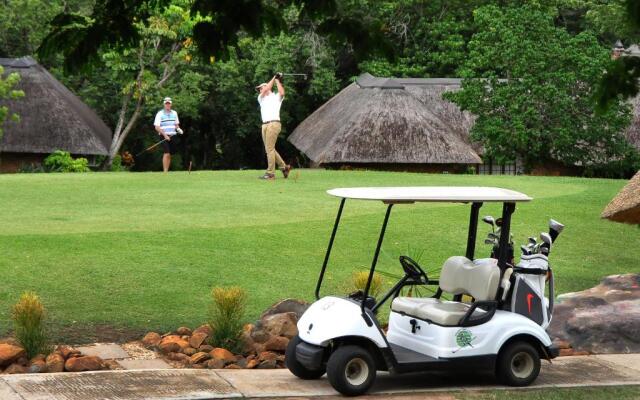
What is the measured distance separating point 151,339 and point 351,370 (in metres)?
2.80

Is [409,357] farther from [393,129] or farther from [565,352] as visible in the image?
[393,129]

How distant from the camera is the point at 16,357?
34.3ft

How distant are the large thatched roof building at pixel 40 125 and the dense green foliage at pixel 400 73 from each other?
1.76 metres

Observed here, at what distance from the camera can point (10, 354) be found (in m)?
10.4

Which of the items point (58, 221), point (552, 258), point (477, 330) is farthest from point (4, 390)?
point (552, 258)

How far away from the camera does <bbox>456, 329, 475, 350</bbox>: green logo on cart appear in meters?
9.75

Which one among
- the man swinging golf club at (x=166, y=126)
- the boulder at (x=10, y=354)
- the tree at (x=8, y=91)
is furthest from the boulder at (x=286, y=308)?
the tree at (x=8, y=91)

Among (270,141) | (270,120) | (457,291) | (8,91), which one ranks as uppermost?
(8,91)

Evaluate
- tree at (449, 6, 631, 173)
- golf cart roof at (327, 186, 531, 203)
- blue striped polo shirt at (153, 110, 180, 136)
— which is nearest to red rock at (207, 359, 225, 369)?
golf cart roof at (327, 186, 531, 203)

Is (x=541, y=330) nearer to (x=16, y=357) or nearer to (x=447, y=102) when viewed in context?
(x=16, y=357)

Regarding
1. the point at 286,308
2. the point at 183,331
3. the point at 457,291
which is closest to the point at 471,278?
the point at 457,291

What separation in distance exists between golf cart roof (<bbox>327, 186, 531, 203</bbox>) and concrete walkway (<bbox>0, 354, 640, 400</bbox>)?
158 centimetres

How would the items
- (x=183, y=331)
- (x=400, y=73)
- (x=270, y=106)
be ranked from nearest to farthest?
(x=183, y=331) < (x=270, y=106) < (x=400, y=73)

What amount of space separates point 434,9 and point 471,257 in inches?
1326
